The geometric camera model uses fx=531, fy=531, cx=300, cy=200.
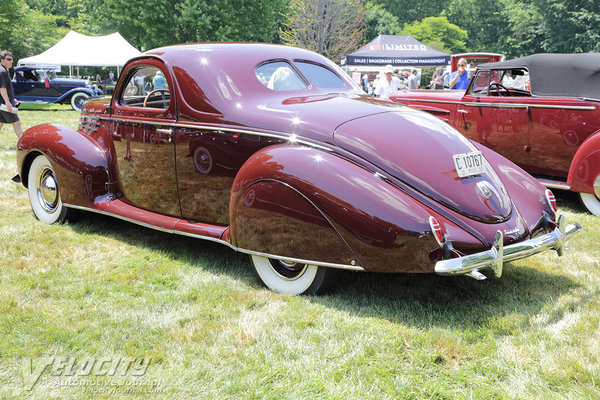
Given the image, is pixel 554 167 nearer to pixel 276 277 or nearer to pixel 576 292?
pixel 576 292

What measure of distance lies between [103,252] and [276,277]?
1.71 m

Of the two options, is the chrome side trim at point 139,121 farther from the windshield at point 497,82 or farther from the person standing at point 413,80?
the person standing at point 413,80

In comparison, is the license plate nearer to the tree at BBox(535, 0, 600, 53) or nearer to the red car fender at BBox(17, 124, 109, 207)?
the red car fender at BBox(17, 124, 109, 207)

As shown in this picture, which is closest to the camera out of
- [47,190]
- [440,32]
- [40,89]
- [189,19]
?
[47,190]

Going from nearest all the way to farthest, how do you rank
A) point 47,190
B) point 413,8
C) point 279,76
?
point 279,76, point 47,190, point 413,8

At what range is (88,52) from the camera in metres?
22.5

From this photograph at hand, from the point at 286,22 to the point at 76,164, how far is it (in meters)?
39.1

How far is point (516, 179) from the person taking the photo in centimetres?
387

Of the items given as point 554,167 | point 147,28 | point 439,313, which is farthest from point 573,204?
point 147,28

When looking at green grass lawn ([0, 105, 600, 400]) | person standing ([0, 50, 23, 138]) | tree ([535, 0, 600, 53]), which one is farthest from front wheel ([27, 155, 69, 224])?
tree ([535, 0, 600, 53])

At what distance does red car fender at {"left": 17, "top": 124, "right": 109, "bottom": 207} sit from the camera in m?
4.62

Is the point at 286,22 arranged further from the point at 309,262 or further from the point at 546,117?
the point at 309,262

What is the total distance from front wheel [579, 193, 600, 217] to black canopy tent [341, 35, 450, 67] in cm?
2517

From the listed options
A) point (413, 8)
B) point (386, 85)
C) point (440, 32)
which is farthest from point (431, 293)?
point (413, 8)
